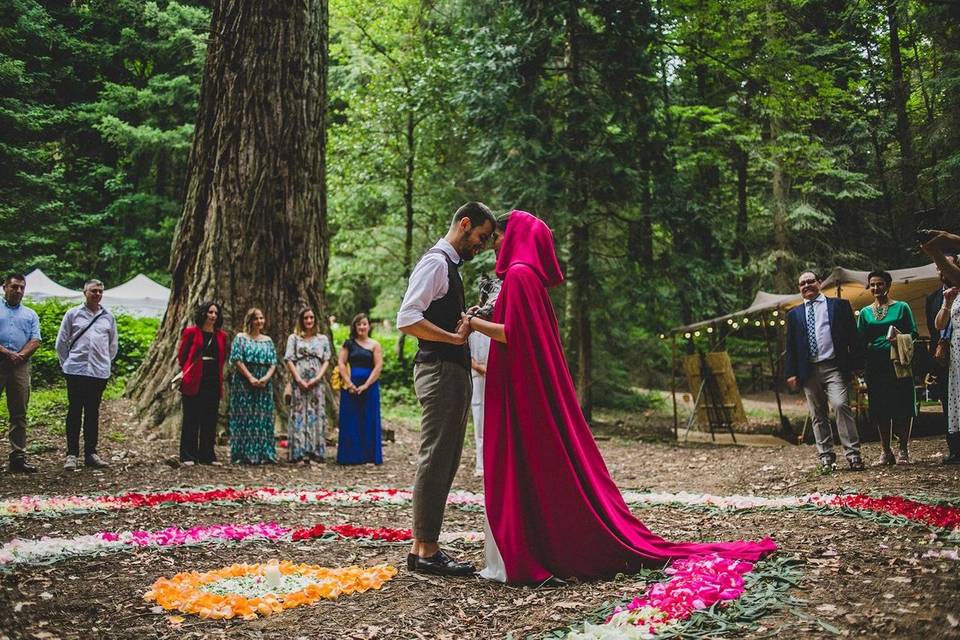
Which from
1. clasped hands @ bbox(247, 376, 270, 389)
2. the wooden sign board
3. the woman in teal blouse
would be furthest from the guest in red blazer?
the wooden sign board

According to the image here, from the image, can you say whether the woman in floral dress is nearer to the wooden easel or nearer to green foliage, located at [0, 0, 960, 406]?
green foliage, located at [0, 0, 960, 406]

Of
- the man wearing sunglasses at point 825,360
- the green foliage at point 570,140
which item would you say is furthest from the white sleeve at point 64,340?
the man wearing sunglasses at point 825,360

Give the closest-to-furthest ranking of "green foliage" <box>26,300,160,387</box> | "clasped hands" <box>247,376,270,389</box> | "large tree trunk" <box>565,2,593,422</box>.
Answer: "clasped hands" <box>247,376,270,389</box> < "green foliage" <box>26,300,160,387</box> < "large tree trunk" <box>565,2,593,422</box>

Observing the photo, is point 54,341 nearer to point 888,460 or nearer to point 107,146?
point 888,460

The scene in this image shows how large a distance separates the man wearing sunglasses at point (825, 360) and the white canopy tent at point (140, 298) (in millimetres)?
18792

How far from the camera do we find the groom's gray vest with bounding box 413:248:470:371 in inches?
175

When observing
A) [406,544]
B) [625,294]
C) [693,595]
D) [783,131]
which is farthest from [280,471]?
[783,131]

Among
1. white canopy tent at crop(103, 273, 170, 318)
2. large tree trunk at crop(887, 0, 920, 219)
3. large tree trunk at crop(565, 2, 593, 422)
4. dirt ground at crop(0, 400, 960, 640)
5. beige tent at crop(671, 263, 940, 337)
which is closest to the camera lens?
dirt ground at crop(0, 400, 960, 640)

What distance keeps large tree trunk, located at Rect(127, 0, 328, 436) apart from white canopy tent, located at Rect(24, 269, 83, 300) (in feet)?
36.7

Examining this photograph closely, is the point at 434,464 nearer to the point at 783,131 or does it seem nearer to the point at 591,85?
the point at 591,85

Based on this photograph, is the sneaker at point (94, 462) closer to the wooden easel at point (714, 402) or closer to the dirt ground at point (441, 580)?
the dirt ground at point (441, 580)

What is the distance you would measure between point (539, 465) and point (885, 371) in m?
6.09

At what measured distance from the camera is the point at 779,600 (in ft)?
11.1

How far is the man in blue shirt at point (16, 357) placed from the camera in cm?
845
